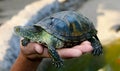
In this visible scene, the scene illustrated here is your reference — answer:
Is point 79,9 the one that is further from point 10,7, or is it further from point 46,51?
point 46,51

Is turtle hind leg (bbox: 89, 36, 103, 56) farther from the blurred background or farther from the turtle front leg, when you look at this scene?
the blurred background

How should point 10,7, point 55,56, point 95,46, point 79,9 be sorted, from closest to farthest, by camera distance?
1. point 55,56
2. point 95,46
3. point 79,9
4. point 10,7

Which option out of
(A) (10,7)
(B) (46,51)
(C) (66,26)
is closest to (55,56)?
(B) (46,51)

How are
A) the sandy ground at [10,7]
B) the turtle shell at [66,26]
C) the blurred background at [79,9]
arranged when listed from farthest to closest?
1. the sandy ground at [10,7]
2. the blurred background at [79,9]
3. the turtle shell at [66,26]

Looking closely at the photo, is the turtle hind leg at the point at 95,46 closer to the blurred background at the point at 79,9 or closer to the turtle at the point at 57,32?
the turtle at the point at 57,32

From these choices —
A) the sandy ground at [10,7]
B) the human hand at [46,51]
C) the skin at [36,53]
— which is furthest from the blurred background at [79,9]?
the human hand at [46,51]

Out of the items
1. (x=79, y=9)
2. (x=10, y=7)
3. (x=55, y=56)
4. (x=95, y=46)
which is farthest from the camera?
(x=10, y=7)
